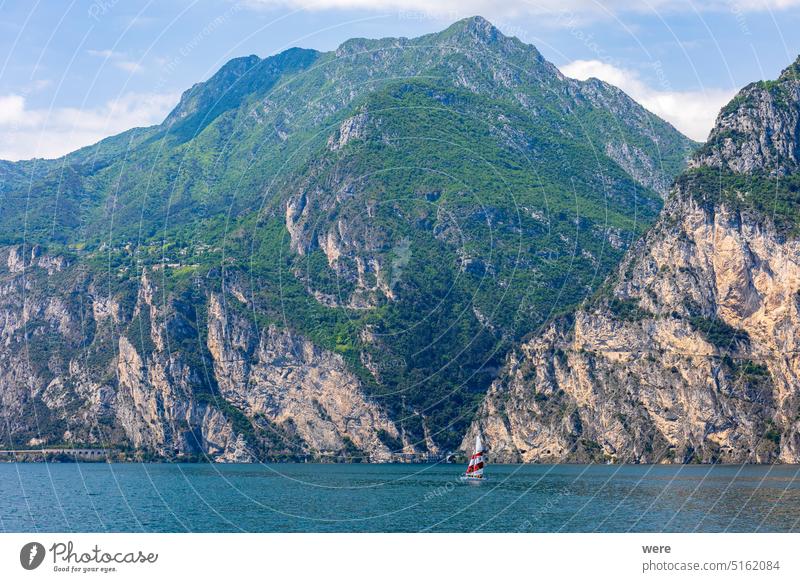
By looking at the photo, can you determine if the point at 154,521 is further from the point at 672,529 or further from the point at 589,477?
the point at 589,477

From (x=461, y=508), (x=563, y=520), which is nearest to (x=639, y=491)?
(x=461, y=508)
